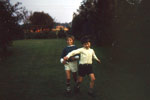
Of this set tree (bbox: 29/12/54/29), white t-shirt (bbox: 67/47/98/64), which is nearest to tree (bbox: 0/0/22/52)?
white t-shirt (bbox: 67/47/98/64)

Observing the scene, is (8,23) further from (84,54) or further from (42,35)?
(42,35)

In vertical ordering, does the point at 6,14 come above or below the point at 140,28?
above

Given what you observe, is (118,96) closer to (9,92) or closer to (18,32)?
(9,92)

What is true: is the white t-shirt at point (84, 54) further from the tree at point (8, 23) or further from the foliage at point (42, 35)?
the foliage at point (42, 35)

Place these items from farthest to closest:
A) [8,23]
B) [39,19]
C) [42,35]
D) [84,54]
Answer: [39,19] → [42,35] → [8,23] → [84,54]

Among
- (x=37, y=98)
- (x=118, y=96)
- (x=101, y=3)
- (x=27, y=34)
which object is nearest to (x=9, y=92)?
(x=37, y=98)

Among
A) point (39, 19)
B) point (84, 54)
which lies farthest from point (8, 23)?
point (39, 19)

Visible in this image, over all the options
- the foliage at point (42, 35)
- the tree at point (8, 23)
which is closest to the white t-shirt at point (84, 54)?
the tree at point (8, 23)

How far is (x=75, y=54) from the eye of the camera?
590 cm

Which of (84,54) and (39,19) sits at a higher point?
(39,19)

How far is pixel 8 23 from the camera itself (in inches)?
657

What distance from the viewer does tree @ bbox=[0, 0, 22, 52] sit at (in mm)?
15664

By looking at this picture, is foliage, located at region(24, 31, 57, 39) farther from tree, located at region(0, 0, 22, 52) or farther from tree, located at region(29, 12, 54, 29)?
tree, located at region(0, 0, 22, 52)

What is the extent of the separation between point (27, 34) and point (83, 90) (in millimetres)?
53067
